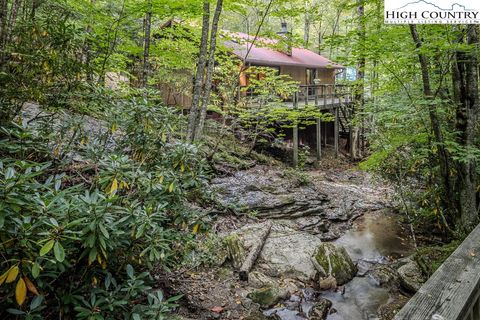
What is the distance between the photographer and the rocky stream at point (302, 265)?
16.0 ft

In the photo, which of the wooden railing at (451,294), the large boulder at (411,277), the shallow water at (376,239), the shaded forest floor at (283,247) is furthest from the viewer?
the shallow water at (376,239)

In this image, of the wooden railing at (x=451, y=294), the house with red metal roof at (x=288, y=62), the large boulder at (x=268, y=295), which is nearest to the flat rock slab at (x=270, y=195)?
the large boulder at (x=268, y=295)

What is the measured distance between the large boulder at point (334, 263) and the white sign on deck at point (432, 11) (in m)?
4.59

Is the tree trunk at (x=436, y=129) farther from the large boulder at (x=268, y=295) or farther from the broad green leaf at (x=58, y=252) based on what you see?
the broad green leaf at (x=58, y=252)

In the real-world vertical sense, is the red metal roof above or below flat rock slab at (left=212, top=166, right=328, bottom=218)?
above

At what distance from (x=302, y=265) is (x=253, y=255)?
102cm

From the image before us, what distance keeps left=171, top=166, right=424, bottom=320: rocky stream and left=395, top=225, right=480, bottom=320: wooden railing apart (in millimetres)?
3312

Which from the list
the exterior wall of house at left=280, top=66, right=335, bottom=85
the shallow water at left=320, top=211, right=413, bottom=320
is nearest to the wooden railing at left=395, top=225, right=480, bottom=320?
the shallow water at left=320, top=211, right=413, bottom=320

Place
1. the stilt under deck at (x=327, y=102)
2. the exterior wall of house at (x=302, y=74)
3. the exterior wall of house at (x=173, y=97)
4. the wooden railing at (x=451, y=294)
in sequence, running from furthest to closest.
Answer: the exterior wall of house at (x=302, y=74) → the stilt under deck at (x=327, y=102) → the exterior wall of house at (x=173, y=97) → the wooden railing at (x=451, y=294)

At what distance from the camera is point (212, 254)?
581cm

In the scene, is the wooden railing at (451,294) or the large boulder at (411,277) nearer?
the wooden railing at (451,294)

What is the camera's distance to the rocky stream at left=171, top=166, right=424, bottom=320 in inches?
191

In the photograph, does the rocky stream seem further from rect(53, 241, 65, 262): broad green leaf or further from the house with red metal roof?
the house with red metal roof

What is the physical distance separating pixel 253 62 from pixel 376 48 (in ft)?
39.9
